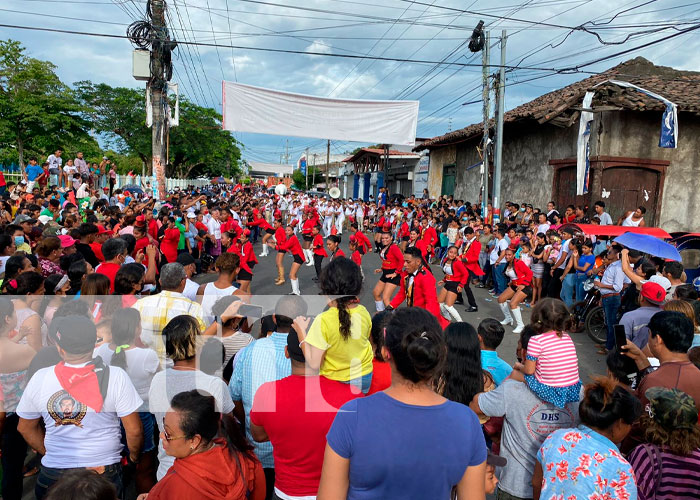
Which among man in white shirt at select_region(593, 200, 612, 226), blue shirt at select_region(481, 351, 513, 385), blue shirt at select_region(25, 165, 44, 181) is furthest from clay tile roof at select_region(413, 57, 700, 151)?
blue shirt at select_region(25, 165, 44, 181)

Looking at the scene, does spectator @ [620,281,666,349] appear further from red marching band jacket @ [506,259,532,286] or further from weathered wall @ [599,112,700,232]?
weathered wall @ [599,112,700,232]

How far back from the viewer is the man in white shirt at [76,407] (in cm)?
227

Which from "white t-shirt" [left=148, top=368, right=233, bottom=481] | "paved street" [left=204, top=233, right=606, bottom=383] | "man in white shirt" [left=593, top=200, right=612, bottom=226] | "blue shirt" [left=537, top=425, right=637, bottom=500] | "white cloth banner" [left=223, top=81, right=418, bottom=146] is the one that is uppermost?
"white cloth banner" [left=223, top=81, right=418, bottom=146]

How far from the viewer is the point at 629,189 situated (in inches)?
503

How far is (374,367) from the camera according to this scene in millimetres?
2912

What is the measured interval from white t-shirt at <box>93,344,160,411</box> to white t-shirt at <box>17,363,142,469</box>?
1.93ft

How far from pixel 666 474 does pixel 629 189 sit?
12.8 metres

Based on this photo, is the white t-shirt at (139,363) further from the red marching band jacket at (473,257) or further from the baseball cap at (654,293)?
the red marching band jacket at (473,257)

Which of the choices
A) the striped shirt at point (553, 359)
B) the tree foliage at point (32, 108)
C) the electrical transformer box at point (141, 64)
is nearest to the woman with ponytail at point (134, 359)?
the striped shirt at point (553, 359)

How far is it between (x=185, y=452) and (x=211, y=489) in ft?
0.60

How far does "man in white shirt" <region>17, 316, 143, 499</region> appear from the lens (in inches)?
89.4

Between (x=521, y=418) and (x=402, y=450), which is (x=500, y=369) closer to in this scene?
(x=521, y=418)

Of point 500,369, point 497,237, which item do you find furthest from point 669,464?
point 497,237

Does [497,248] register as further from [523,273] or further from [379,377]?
[379,377]
